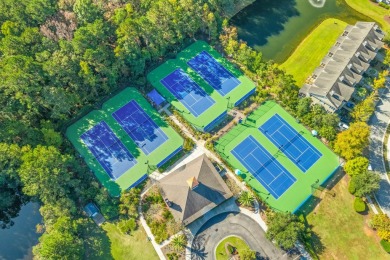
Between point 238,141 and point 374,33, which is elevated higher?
point 374,33

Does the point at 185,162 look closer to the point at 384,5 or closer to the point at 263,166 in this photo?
the point at 263,166

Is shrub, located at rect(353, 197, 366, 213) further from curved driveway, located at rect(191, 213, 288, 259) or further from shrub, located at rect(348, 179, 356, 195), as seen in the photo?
curved driveway, located at rect(191, 213, 288, 259)

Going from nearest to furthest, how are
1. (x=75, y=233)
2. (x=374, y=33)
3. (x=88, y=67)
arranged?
(x=75, y=233) < (x=88, y=67) < (x=374, y=33)

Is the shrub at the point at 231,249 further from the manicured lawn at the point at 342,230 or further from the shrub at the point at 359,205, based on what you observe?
the shrub at the point at 359,205

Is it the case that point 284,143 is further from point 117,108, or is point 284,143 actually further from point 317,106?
point 117,108

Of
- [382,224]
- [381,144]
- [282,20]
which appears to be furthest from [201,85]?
[382,224]

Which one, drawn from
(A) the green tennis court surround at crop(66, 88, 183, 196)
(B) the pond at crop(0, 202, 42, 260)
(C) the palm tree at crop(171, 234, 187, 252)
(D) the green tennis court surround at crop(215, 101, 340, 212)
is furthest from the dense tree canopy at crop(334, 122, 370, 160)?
(B) the pond at crop(0, 202, 42, 260)

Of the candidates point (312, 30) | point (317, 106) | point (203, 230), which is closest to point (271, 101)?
point (317, 106)
